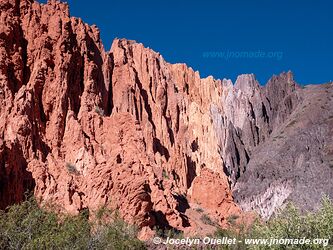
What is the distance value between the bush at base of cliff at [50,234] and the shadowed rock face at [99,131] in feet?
33.1

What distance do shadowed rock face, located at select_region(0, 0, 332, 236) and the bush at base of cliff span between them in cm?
1010

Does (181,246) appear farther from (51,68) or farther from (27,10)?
(27,10)

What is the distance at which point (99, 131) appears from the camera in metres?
53.3

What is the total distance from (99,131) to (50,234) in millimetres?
29663

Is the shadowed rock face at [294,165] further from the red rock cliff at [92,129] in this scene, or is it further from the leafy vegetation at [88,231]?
the leafy vegetation at [88,231]

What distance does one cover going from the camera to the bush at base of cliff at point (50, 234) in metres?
22.9

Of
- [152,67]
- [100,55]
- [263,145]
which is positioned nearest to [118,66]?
[100,55]

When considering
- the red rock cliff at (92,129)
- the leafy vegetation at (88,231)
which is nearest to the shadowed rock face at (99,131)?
the red rock cliff at (92,129)

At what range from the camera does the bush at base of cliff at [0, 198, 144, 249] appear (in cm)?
2292

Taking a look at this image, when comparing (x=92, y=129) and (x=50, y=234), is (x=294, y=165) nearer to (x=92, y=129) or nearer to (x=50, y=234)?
(x=92, y=129)

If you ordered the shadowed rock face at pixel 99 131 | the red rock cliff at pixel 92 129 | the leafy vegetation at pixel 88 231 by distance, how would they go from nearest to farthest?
the leafy vegetation at pixel 88 231 < the red rock cliff at pixel 92 129 < the shadowed rock face at pixel 99 131

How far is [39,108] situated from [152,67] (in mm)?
35883

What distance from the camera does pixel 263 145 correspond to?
320ft

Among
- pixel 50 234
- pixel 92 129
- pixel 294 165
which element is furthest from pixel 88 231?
pixel 294 165
